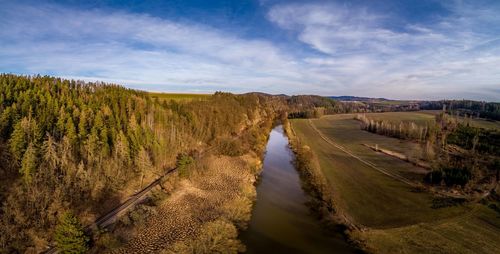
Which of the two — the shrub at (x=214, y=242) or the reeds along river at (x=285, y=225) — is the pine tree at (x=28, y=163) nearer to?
the shrub at (x=214, y=242)

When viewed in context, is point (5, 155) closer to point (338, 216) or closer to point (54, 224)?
point (54, 224)

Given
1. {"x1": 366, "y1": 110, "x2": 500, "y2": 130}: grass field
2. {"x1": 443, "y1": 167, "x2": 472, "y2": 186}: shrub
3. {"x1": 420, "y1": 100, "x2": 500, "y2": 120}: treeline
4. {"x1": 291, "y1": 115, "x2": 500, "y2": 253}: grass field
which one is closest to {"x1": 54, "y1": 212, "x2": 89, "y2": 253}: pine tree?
{"x1": 291, "y1": 115, "x2": 500, "y2": 253}: grass field

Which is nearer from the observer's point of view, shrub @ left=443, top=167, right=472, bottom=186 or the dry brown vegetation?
the dry brown vegetation

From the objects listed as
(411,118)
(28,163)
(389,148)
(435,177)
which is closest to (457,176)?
(435,177)

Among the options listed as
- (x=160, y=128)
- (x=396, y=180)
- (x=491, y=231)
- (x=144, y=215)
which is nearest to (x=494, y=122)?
(x=396, y=180)

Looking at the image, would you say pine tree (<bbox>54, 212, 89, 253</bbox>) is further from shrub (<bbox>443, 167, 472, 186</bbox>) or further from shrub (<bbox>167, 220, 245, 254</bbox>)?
shrub (<bbox>443, 167, 472, 186</bbox>)

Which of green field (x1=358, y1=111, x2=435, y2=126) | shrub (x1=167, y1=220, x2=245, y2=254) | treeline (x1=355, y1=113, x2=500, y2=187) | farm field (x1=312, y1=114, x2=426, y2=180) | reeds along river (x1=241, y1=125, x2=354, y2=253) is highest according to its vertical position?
green field (x1=358, y1=111, x2=435, y2=126)

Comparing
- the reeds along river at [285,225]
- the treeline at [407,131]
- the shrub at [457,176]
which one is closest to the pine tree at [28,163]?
the reeds along river at [285,225]
